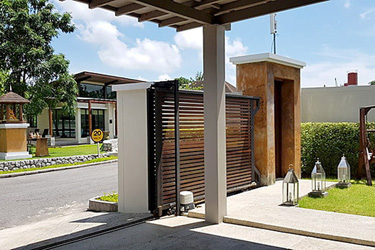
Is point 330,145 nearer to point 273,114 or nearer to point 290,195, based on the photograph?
point 273,114

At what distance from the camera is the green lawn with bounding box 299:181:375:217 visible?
5.82 metres

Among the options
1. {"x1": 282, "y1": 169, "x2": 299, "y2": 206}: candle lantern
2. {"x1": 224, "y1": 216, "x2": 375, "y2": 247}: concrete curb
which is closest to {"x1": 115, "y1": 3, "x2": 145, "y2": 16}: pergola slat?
{"x1": 224, "y1": 216, "x2": 375, "y2": 247}: concrete curb

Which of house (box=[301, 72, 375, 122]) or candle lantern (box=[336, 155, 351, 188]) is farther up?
house (box=[301, 72, 375, 122])

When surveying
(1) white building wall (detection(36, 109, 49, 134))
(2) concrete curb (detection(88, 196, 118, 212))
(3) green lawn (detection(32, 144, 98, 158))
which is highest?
(1) white building wall (detection(36, 109, 49, 134))

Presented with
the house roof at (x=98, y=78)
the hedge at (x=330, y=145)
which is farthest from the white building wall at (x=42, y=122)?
the hedge at (x=330, y=145)

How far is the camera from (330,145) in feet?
34.2

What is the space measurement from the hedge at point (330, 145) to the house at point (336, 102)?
91.3 inches

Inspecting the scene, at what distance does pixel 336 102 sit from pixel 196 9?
29.9 ft

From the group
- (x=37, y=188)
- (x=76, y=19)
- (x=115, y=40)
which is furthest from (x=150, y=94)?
(x=115, y=40)

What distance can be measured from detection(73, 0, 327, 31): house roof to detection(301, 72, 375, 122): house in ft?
27.8

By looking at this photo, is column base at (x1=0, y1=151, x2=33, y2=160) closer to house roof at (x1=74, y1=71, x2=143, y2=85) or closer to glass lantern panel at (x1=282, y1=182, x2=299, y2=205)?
house roof at (x1=74, y1=71, x2=143, y2=85)

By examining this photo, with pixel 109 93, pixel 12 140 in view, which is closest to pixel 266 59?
pixel 12 140

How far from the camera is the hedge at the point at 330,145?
10211 mm

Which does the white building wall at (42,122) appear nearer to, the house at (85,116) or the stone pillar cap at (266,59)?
the house at (85,116)
